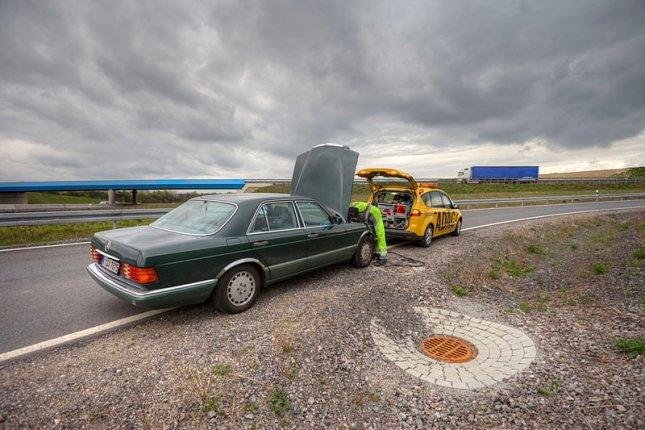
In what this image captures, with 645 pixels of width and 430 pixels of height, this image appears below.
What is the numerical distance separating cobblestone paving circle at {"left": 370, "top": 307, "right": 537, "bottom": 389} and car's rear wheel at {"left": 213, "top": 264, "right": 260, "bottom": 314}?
161 cm

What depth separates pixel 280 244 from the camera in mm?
4125

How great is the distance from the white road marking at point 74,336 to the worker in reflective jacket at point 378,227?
157 inches

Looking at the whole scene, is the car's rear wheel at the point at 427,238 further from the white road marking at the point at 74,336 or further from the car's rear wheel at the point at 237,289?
the white road marking at the point at 74,336

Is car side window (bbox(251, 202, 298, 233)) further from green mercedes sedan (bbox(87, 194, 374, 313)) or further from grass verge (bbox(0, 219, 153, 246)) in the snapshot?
grass verge (bbox(0, 219, 153, 246))

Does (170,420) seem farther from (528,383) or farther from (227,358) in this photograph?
(528,383)

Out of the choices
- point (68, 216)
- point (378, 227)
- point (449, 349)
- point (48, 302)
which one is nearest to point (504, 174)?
point (378, 227)

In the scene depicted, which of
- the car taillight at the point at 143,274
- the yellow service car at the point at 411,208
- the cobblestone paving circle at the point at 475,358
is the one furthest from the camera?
the yellow service car at the point at 411,208

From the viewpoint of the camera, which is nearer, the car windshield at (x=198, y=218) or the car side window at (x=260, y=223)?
the car windshield at (x=198, y=218)

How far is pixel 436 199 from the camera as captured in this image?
8.50 m

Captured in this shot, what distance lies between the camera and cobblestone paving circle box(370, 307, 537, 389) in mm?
2781

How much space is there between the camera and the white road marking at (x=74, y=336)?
2.82 meters

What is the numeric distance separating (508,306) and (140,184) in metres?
21.4

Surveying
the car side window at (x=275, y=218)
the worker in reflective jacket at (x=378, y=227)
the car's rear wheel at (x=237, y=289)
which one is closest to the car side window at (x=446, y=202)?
the worker in reflective jacket at (x=378, y=227)

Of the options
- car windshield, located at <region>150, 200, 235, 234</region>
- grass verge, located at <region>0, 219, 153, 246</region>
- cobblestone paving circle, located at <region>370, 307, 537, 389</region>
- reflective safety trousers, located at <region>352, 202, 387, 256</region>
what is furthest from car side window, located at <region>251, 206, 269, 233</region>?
grass verge, located at <region>0, 219, 153, 246</region>
